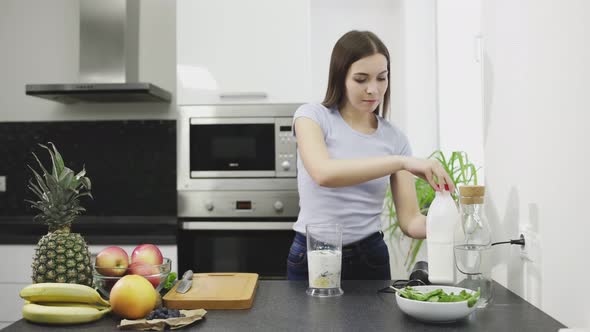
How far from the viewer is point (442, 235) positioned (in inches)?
50.5

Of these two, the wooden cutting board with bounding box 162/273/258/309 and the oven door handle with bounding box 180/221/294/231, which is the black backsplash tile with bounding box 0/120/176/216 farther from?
the wooden cutting board with bounding box 162/273/258/309

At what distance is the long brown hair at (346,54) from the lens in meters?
1.61

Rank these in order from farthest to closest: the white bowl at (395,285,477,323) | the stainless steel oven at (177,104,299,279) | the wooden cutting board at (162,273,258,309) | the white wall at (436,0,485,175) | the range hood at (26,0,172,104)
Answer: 1. the range hood at (26,0,172,104)
2. the stainless steel oven at (177,104,299,279)
3. the white wall at (436,0,485,175)
4. the wooden cutting board at (162,273,258,309)
5. the white bowl at (395,285,477,323)

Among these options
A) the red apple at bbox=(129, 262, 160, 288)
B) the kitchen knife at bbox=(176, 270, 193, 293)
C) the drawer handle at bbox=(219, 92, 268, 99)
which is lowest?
the kitchen knife at bbox=(176, 270, 193, 293)

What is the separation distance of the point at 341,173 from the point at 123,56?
1.90 meters

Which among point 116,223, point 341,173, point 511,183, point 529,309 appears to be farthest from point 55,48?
point 529,309

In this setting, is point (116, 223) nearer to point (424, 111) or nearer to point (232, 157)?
point (232, 157)

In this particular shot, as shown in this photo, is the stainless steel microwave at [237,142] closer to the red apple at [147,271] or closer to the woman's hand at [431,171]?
the woman's hand at [431,171]

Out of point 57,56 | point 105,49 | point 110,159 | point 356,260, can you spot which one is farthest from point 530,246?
point 57,56

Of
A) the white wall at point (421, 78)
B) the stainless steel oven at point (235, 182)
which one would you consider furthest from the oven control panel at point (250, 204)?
the white wall at point (421, 78)

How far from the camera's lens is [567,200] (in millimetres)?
1139

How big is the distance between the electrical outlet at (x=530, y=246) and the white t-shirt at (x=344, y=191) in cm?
46

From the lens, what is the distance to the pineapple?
1.25 meters

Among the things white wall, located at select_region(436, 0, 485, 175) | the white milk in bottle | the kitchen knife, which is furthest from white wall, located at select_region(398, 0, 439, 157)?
the kitchen knife
